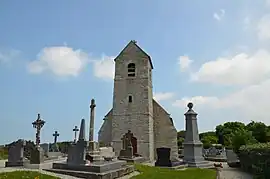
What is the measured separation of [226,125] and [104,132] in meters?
39.0

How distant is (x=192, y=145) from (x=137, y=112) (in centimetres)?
1425

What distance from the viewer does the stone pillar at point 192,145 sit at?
15.8 metres

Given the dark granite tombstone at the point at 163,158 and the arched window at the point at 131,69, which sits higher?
the arched window at the point at 131,69

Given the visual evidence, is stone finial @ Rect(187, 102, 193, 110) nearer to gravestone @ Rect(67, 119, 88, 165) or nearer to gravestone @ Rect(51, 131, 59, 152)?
gravestone @ Rect(67, 119, 88, 165)

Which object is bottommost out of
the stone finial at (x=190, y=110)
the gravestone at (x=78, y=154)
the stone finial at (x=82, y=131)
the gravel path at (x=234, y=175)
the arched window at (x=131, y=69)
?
the gravel path at (x=234, y=175)

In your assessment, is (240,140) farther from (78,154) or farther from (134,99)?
(134,99)

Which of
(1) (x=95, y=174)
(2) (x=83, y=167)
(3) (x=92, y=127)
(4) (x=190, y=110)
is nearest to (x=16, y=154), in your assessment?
(3) (x=92, y=127)

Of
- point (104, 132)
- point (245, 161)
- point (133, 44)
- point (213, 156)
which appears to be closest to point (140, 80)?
point (133, 44)

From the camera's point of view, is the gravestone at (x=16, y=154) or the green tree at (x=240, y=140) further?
the green tree at (x=240, y=140)

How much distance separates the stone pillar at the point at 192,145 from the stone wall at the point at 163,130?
42.6ft

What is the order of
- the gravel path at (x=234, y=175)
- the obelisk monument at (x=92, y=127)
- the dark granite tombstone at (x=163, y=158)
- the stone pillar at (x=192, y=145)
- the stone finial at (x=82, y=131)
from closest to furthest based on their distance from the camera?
the stone finial at (x=82, y=131), the gravel path at (x=234, y=175), the obelisk monument at (x=92, y=127), the dark granite tombstone at (x=163, y=158), the stone pillar at (x=192, y=145)

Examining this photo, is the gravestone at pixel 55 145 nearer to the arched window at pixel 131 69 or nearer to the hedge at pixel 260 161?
the arched window at pixel 131 69

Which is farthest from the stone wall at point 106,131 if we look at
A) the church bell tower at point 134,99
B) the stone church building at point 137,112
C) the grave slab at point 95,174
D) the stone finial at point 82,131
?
the grave slab at point 95,174

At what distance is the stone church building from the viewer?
28.9 meters
